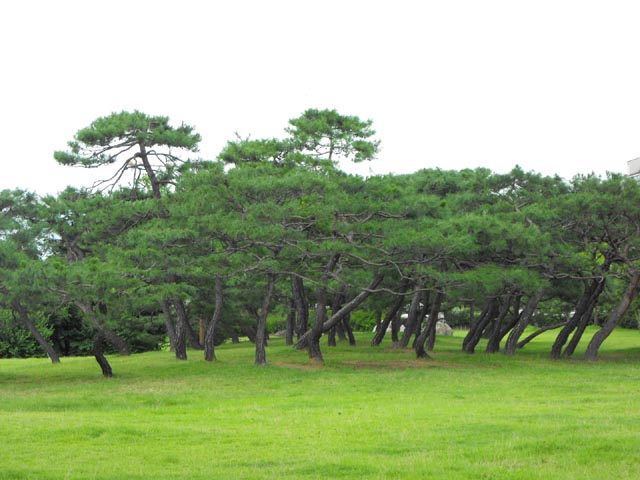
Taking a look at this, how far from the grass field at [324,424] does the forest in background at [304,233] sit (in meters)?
2.43

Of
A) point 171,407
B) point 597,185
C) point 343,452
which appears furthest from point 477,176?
point 343,452

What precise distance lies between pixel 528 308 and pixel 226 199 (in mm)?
11344

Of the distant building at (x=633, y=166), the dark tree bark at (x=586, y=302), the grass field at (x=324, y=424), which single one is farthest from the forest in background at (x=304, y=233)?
the distant building at (x=633, y=166)

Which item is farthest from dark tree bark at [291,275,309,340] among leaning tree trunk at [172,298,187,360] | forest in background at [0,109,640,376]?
leaning tree trunk at [172,298,187,360]

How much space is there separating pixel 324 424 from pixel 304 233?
32.5 ft

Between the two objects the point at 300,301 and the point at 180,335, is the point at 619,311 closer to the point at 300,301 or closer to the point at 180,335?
the point at 300,301

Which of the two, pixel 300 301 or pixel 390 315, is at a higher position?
pixel 300 301

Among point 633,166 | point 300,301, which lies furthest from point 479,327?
point 633,166

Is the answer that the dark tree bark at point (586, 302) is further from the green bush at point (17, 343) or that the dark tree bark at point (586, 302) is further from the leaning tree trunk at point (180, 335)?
the green bush at point (17, 343)

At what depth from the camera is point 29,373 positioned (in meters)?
22.6

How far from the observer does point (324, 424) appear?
1043 cm

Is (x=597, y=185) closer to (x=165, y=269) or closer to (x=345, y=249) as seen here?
(x=345, y=249)

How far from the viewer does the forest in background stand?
1869cm

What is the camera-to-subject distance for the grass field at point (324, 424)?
7.41 metres
